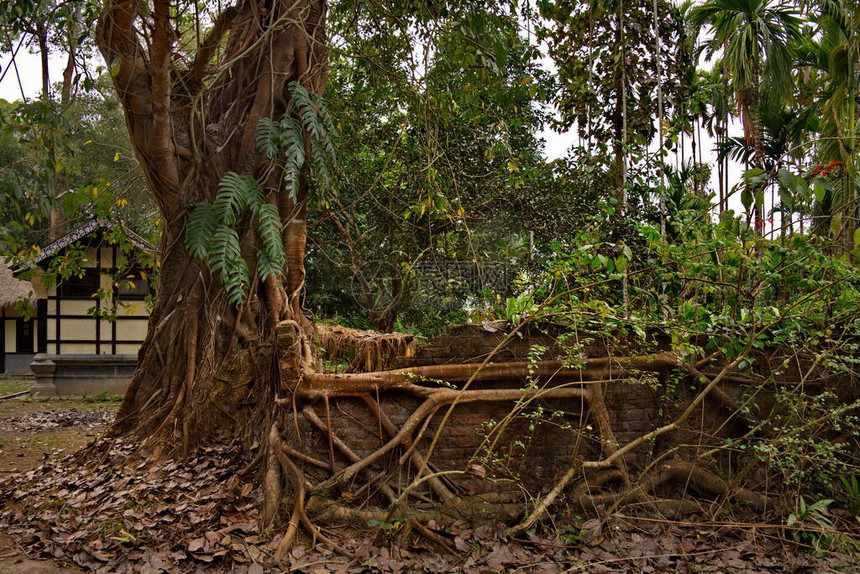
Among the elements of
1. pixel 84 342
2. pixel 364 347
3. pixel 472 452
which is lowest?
pixel 84 342

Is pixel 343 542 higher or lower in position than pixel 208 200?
lower

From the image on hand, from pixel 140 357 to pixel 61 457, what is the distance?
1.44 metres

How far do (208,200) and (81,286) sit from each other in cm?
1104

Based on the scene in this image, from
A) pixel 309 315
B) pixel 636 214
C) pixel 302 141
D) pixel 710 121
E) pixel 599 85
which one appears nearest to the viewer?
pixel 302 141

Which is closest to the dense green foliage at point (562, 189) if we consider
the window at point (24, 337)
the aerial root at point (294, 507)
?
the aerial root at point (294, 507)

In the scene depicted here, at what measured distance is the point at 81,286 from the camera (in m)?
15.1

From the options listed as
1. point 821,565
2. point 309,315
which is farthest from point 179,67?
point 821,565

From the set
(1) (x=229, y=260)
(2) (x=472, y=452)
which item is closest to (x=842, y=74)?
(2) (x=472, y=452)

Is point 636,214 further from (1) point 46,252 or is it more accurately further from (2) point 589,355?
(1) point 46,252

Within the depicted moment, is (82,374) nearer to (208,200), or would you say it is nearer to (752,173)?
(208,200)

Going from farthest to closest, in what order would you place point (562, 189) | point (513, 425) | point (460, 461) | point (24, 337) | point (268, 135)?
point (24, 337) → point (562, 189) → point (268, 135) → point (513, 425) → point (460, 461)

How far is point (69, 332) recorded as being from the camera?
14.9 meters

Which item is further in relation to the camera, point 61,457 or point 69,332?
point 69,332

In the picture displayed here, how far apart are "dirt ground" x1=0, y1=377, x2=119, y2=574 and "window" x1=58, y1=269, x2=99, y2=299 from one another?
116 inches
